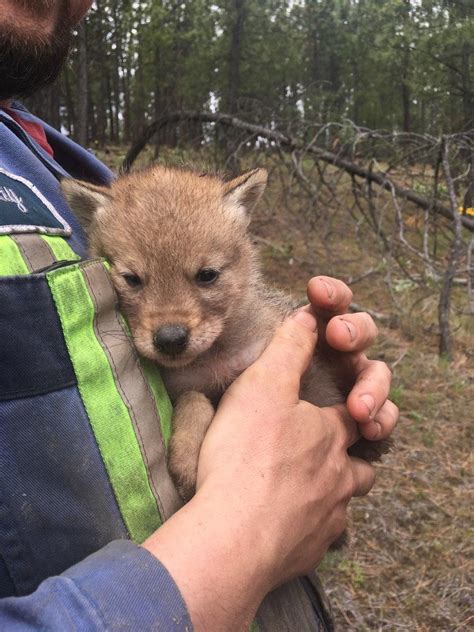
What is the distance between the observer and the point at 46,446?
123 centimetres

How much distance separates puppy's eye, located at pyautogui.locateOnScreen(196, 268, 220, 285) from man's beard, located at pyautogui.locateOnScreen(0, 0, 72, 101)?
0.97 metres

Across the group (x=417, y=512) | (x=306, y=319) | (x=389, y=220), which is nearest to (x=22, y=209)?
(x=306, y=319)

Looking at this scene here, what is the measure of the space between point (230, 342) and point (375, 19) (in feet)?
39.0

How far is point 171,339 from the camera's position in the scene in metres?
1.81

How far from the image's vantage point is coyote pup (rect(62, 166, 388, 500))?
6.20 feet

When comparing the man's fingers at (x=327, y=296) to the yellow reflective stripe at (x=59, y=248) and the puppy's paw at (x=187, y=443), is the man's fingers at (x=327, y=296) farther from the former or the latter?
the yellow reflective stripe at (x=59, y=248)

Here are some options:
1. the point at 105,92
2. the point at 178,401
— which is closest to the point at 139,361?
the point at 178,401

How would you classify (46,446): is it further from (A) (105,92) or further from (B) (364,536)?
(A) (105,92)

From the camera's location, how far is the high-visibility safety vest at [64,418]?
1198 mm

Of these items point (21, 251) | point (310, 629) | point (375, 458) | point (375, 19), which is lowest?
point (310, 629)

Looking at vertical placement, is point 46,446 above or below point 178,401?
above

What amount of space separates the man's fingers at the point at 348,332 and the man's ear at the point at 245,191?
68 cm

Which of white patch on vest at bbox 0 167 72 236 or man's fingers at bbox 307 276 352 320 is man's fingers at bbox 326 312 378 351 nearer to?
man's fingers at bbox 307 276 352 320

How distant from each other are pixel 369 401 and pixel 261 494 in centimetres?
68
